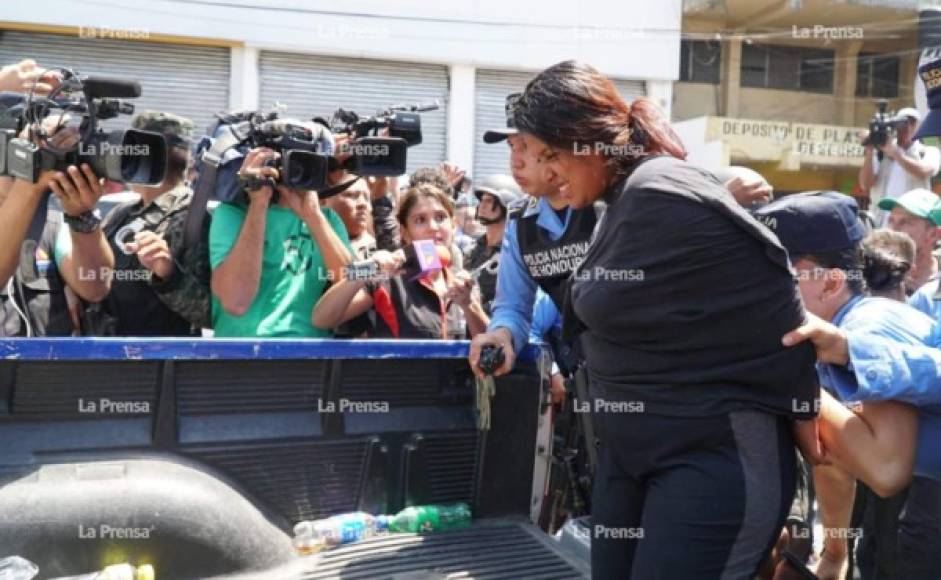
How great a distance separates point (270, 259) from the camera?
3342 mm

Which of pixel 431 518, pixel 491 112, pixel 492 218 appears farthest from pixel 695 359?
pixel 491 112

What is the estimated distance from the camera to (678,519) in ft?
6.46

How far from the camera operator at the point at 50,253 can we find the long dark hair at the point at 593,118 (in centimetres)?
146

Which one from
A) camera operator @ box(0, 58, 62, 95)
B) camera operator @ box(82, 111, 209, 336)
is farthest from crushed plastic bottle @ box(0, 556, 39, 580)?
camera operator @ box(0, 58, 62, 95)

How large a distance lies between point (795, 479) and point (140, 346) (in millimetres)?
1669

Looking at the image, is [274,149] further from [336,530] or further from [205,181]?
[336,530]

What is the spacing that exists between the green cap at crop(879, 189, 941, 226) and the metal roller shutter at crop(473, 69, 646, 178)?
28.9 ft

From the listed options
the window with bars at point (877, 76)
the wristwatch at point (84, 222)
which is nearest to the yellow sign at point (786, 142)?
the window with bars at point (877, 76)

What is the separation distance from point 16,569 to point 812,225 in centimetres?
218

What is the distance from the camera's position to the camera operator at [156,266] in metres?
3.34

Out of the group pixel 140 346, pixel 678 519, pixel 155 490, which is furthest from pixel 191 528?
pixel 678 519

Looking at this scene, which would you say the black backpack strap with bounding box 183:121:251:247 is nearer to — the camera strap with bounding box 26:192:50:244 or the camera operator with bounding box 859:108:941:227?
the camera strap with bounding box 26:192:50:244

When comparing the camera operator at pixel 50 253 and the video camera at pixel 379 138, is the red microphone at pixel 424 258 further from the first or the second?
the camera operator at pixel 50 253

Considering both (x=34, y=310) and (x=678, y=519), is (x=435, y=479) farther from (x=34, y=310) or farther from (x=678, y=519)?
(x=34, y=310)
